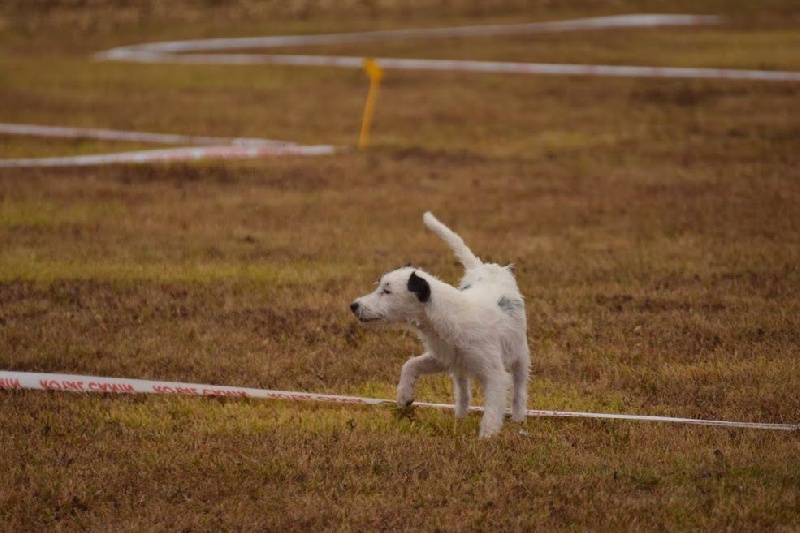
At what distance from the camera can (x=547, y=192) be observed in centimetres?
1928

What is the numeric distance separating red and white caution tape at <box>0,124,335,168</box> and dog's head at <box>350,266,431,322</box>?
46.8 ft

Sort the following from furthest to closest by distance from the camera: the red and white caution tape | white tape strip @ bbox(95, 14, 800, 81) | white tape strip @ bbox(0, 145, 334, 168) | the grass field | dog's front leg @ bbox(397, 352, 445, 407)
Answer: white tape strip @ bbox(95, 14, 800, 81), the red and white caution tape, white tape strip @ bbox(0, 145, 334, 168), dog's front leg @ bbox(397, 352, 445, 407), the grass field

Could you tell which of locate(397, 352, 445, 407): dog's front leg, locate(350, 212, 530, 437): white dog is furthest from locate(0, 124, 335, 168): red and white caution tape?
locate(350, 212, 530, 437): white dog

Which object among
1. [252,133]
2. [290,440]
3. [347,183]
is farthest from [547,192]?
[290,440]

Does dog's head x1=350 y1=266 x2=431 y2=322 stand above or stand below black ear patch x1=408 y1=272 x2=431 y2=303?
below

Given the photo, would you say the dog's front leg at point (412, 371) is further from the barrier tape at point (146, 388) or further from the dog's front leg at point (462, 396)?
the barrier tape at point (146, 388)

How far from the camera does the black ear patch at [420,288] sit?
819 cm

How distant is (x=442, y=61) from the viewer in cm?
3953

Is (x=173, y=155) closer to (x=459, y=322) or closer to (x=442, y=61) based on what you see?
(x=459, y=322)

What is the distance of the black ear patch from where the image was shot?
26.9 feet

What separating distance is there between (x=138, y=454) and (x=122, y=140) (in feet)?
59.7

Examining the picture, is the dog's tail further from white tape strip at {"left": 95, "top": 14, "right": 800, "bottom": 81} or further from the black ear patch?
white tape strip at {"left": 95, "top": 14, "right": 800, "bottom": 81}

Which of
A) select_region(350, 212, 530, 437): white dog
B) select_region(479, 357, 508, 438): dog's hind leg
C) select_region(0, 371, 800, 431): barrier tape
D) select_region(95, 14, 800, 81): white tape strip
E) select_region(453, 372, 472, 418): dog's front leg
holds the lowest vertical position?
select_region(95, 14, 800, 81): white tape strip

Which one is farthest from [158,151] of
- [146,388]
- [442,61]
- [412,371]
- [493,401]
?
[442,61]
